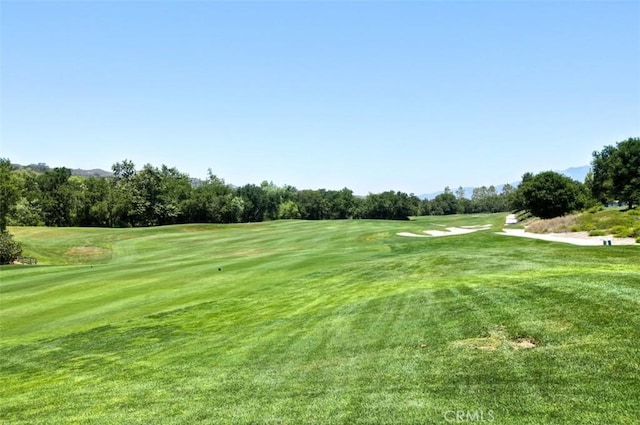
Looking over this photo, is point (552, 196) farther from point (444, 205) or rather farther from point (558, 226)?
point (444, 205)

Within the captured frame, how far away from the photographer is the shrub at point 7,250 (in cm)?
4259

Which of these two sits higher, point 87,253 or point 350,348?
point 350,348

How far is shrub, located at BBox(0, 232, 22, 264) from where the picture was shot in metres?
42.6

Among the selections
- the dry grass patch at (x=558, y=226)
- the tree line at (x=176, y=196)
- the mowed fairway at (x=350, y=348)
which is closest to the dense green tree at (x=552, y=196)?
the tree line at (x=176, y=196)

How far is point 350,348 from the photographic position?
948 cm

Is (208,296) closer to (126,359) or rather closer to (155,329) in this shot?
(155,329)

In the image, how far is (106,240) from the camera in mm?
60125

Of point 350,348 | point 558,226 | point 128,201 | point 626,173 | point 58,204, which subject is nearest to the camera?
point 350,348

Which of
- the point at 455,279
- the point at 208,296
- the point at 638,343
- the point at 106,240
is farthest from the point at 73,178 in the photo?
the point at 638,343

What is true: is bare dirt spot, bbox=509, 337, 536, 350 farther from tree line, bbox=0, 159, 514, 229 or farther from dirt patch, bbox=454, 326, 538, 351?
tree line, bbox=0, 159, 514, 229

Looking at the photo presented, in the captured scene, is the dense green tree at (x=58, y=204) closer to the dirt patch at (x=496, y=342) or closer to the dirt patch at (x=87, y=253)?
the dirt patch at (x=87, y=253)

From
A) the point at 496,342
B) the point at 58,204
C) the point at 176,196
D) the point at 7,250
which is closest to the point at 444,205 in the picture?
the point at 176,196

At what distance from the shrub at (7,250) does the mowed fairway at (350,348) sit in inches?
1040

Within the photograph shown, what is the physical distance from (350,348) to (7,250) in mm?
45653
